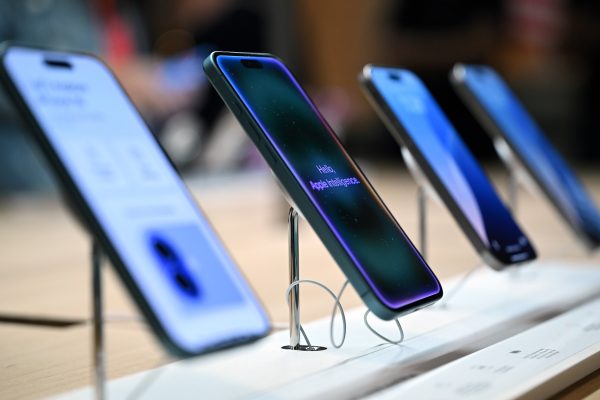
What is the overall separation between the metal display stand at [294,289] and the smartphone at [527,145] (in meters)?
0.62

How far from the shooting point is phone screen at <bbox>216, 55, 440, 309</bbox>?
1021 mm

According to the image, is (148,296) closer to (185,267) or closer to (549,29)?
(185,267)

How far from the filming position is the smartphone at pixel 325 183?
101cm

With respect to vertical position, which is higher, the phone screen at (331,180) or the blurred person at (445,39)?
the phone screen at (331,180)

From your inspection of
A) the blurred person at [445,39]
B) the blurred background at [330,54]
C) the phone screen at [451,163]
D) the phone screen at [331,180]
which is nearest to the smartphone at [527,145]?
the phone screen at [451,163]

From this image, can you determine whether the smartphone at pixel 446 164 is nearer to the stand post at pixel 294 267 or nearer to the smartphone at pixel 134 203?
the stand post at pixel 294 267

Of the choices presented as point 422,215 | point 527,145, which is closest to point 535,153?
point 527,145

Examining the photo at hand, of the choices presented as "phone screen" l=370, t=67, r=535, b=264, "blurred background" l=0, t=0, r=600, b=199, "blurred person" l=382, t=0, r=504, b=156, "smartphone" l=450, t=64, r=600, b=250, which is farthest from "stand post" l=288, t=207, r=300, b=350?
"blurred person" l=382, t=0, r=504, b=156

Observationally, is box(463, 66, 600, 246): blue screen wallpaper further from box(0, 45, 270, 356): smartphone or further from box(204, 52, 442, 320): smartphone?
box(0, 45, 270, 356): smartphone

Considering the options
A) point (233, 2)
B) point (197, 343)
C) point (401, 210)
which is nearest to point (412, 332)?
point (197, 343)

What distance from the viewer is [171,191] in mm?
965

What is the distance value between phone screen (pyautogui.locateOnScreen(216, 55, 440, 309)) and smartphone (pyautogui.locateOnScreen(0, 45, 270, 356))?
12cm

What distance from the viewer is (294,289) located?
1101 mm

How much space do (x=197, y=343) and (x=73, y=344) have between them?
23.6 inches
